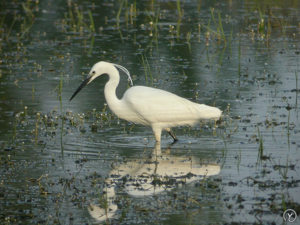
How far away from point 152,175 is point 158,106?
6.38 ft

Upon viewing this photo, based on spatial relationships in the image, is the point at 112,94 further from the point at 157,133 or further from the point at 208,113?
the point at 208,113

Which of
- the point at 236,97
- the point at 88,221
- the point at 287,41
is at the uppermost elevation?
the point at 287,41

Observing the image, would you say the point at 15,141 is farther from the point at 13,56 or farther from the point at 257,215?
the point at 13,56

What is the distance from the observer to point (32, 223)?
21.6ft

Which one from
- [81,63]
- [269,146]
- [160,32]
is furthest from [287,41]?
[269,146]

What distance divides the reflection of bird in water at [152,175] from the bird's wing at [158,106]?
1.98 ft

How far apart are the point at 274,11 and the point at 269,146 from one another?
1256 cm

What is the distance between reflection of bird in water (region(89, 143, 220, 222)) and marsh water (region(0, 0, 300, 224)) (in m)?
0.03

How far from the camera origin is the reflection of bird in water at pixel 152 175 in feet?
23.6

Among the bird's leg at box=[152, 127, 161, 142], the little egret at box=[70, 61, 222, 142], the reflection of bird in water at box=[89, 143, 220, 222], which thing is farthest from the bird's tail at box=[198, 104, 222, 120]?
the reflection of bird in water at box=[89, 143, 220, 222]

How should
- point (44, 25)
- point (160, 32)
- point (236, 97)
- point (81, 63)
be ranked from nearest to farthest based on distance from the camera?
point (236, 97) → point (81, 63) → point (160, 32) → point (44, 25)

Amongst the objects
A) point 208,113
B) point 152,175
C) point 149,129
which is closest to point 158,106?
point 208,113

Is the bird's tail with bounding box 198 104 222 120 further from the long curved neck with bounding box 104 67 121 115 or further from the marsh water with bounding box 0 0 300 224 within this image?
the long curved neck with bounding box 104 67 121 115

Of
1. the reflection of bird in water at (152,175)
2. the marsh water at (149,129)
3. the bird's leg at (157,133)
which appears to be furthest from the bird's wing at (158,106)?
the reflection of bird in water at (152,175)
